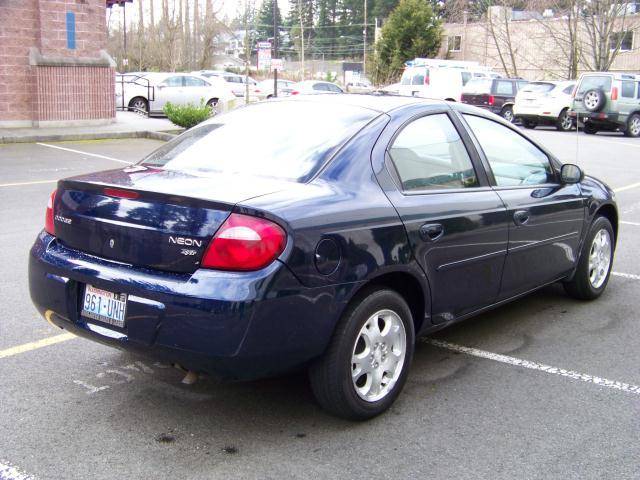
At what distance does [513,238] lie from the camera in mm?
4656

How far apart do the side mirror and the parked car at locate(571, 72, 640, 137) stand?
19771mm

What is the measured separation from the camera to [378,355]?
375cm

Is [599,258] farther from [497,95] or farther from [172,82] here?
[497,95]

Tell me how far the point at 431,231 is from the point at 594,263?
7.98 ft

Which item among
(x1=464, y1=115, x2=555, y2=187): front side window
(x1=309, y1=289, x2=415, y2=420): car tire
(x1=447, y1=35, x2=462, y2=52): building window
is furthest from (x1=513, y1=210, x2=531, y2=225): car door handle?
(x1=447, y1=35, x2=462, y2=52): building window

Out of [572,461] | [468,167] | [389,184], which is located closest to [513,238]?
[468,167]

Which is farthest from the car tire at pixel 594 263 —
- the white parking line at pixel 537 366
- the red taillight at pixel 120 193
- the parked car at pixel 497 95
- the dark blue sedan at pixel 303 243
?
the parked car at pixel 497 95

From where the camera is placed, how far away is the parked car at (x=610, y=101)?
2394 centimetres

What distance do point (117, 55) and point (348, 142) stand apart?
53.6 metres

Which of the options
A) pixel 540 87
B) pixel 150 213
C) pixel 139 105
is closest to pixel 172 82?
pixel 139 105

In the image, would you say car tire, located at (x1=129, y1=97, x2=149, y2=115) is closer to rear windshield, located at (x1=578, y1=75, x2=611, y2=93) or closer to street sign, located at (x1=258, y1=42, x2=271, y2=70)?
street sign, located at (x1=258, y1=42, x2=271, y2=70)

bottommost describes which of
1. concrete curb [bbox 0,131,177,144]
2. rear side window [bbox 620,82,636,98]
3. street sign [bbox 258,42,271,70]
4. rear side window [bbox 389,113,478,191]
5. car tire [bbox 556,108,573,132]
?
concrete curb [bbox 0,131,177,144]

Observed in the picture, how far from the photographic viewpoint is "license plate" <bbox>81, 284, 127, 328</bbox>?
3.42 m

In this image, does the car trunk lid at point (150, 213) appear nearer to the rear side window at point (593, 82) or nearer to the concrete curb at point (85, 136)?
the concrete curb at point (85, 136)
